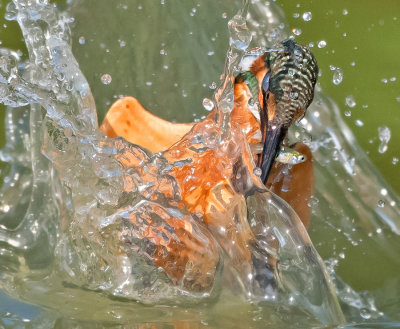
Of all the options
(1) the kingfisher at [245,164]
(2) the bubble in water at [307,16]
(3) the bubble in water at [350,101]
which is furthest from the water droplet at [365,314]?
(2) the bubble in water at [307,16]

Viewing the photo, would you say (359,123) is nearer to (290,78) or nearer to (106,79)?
(106,79)

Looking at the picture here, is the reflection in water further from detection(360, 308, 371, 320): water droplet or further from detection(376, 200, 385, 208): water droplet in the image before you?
detection(376, 200, 385, 208): water droplet

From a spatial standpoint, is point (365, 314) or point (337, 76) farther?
point (337, 76)

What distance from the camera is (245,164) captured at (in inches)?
33.4

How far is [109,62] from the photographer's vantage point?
1373mm

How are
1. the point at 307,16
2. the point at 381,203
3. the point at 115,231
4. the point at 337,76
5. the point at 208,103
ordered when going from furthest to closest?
the point at 307,16 → the point at 337,76 → the point at 381,203 → the point at 208,103 → the point at 115,231

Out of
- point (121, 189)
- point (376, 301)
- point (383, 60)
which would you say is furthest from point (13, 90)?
point (383, 60)

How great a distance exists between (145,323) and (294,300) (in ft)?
0.64

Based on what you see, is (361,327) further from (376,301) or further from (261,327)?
(376,301)

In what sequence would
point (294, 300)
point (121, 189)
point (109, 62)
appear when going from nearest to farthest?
point (294, 300) → point (121, 189) → point (109, 62)

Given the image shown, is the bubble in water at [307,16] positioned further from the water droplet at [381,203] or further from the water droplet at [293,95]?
the water droplet at [293,95]

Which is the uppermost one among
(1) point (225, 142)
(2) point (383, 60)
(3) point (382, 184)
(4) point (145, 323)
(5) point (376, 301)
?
Result: (2) point (383, 60)

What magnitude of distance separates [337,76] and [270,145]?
801mm

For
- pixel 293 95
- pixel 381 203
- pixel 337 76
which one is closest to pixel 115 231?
pixel 293 95
